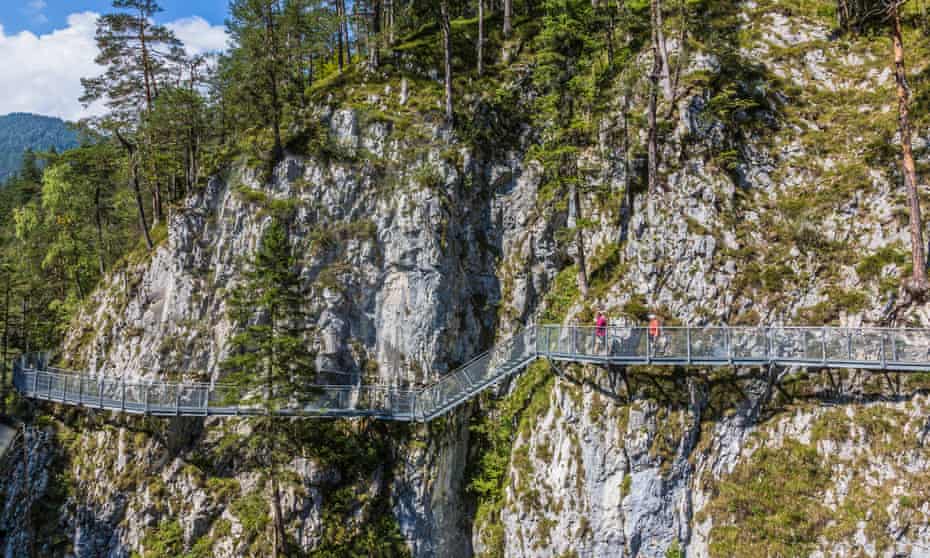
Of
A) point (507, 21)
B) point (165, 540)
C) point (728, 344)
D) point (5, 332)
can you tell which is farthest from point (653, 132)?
point (5, 332)

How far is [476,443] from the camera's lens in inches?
931

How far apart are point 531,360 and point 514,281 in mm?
6024

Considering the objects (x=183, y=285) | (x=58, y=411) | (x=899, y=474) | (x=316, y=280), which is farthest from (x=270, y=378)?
(x=899, y=474)

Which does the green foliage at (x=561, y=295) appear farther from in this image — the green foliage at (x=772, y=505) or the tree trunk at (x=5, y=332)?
the tree trunk at (x=5, y=332)

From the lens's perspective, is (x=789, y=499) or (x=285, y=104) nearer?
(x=789, y=499)

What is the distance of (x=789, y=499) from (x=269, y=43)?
28.5 meters

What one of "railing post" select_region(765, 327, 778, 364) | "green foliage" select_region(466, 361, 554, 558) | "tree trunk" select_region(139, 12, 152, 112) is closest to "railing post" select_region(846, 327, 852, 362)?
"railing post" select_region(765, 327, 778, 364)

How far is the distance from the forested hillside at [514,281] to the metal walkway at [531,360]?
3.98 ft

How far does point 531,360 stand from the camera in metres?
20.2

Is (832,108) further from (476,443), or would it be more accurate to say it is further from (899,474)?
(476,443)

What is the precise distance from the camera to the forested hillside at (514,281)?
1794 centimetres

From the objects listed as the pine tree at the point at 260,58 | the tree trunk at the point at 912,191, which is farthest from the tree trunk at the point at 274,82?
the tree trunk at the point at 912,191

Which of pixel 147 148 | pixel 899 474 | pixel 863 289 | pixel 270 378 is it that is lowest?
pixel 899 474

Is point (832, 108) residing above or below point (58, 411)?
above
